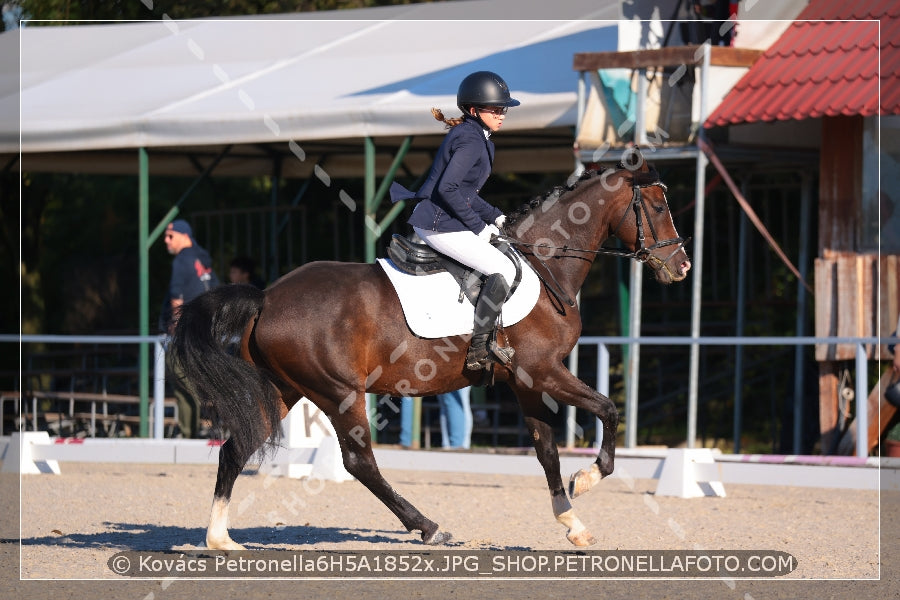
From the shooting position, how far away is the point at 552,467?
7918mm

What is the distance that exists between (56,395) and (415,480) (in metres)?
5.22

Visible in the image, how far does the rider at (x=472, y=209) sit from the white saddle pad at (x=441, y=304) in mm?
79

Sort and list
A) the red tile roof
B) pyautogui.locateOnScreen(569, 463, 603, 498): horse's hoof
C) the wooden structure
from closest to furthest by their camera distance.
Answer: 1. pyautogui.locateOnScreen(569, 463, 603, 498): horse's hoof
2. the red tile roof
3. the wooden structure

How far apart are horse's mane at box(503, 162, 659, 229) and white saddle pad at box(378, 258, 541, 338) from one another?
0.41 metres

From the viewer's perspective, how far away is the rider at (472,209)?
7.54m

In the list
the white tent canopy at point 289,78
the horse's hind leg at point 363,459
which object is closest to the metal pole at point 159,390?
the white tent canopy at point 289,78

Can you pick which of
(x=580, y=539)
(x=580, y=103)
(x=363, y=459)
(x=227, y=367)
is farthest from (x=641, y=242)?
(x=580, y=103)

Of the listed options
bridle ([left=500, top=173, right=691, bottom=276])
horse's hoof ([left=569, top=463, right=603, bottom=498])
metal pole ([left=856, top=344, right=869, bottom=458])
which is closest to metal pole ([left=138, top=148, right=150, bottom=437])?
metal pole ([left=856, top=344, right=869, bottom=458])

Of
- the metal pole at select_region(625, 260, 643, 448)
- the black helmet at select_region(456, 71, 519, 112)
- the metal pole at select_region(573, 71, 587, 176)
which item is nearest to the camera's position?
the black helmet at select_region(456, 71, 519, 112)

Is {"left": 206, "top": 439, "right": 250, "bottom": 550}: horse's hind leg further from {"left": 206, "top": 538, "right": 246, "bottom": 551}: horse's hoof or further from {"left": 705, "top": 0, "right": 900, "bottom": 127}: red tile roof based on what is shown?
{"left": 705, "top": 0, "right": 900, "bottom": 127}: red tile roof

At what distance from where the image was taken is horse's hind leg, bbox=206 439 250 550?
753cm

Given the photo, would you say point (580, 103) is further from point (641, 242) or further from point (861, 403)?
point (641, 242)

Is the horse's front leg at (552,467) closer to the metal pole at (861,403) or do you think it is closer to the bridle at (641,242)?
the bridle at (641,242)

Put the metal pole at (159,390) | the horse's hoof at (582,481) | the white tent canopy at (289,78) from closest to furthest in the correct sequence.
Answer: the horse's hoof at (582,481) < the metal pole at (159,390) < the white tent canopy at (289,78)
